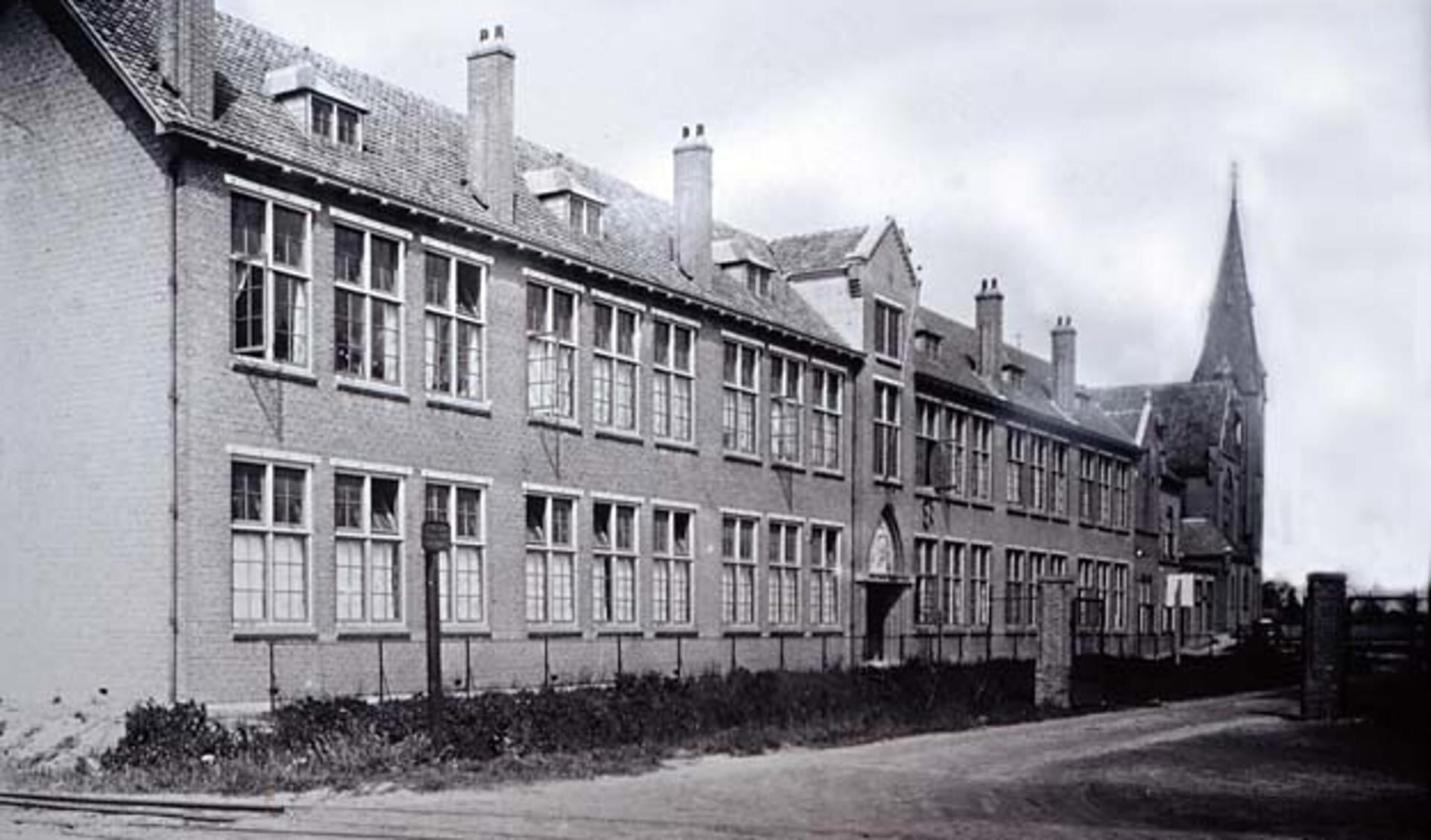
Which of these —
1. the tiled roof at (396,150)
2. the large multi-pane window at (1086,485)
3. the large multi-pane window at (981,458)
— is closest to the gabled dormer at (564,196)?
the tiled roof at (396,150)

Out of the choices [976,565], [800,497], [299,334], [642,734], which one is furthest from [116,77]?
[976,565]

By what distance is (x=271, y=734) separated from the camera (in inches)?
719

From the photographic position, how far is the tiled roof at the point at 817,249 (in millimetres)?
37312

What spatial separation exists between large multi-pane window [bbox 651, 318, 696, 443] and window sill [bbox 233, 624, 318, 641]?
9718 millimetres

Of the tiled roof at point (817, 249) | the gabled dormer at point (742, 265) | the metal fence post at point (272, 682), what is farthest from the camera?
the tiled roof at point (817, 249)

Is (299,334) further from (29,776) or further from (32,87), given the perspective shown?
(29,776)

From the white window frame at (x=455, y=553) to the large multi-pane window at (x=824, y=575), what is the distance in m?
11.9

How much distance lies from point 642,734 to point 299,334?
7443 mm

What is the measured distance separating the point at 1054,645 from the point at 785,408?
7.95 metres

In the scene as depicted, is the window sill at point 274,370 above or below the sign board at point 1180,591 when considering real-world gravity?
above

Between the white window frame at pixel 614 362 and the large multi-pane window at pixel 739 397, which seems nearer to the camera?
the white window frame at pixel 614 362

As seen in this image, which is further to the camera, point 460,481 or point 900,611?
point 900,611

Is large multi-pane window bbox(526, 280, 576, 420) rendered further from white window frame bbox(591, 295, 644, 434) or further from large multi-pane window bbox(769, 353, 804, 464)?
large multi-pane window bbox(769, 353, 804, 464)

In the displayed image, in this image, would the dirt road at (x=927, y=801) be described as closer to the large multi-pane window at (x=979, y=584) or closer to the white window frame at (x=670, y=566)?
the white window frame at (x=670, y=566)
